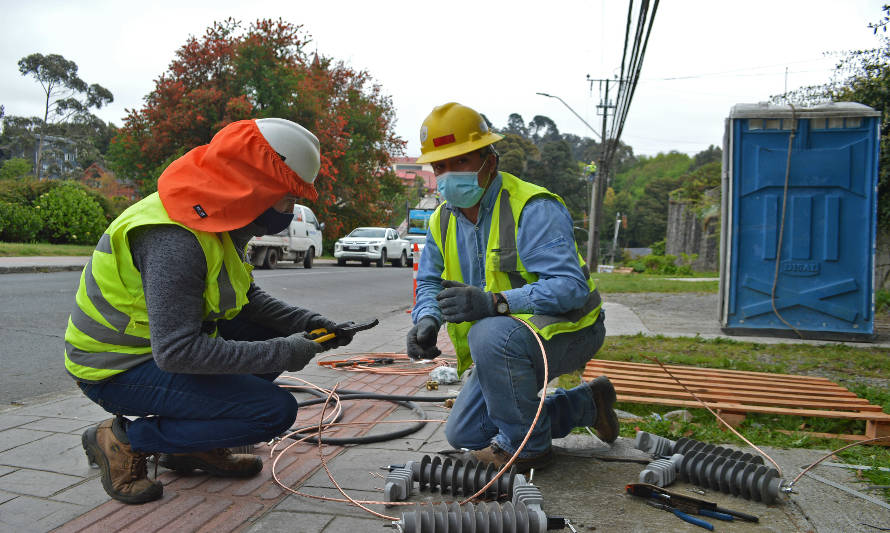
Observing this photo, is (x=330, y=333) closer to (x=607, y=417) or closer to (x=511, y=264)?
(x=511, y=264)

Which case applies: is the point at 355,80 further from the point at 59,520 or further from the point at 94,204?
the point at 59,520

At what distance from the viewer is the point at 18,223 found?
695 inches

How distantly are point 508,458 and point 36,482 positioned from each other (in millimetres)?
1852

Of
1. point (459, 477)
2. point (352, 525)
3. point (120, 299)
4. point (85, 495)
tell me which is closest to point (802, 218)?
point (459, 477)

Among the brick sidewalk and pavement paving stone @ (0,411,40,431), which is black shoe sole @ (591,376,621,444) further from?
pavement paving stone @ (0,411,40,431)

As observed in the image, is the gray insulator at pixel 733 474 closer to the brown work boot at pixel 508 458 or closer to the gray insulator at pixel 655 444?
the gray insulator at pixel 655 444

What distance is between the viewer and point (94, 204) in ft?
64.1

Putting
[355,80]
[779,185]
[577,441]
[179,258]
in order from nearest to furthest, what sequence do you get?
[179,258] → [577,441] → [779,185] → [355,80]

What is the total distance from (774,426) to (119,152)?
24.7 metres

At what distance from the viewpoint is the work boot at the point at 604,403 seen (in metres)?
3.05

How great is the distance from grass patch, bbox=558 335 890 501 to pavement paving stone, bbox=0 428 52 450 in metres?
2.66

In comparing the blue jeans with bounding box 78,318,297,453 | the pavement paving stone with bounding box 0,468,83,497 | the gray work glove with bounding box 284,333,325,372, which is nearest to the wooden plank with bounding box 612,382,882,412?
the gray work glove with bounding box 284,333,325,372

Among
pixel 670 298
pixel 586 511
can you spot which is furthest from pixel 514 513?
pixel 670 298

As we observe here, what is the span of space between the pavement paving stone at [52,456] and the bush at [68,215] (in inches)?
708
